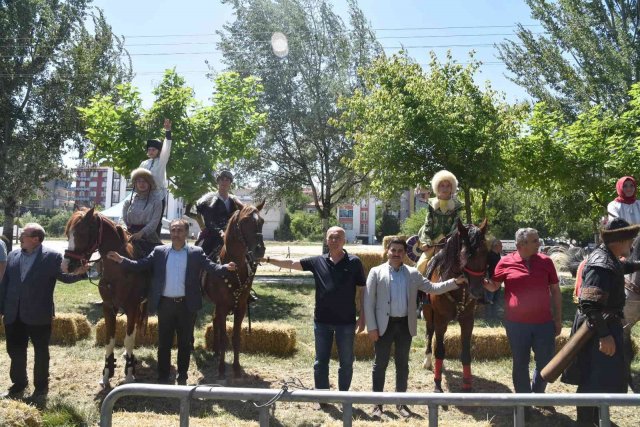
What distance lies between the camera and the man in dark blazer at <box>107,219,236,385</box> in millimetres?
6891

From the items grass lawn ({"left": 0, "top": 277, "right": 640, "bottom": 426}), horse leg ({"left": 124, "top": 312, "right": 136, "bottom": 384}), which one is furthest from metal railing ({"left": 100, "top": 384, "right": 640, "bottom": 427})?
horse leg ({"left": 124, "top": 312, "right": 136, "bottom": 384})

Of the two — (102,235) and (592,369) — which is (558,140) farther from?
(102,235)

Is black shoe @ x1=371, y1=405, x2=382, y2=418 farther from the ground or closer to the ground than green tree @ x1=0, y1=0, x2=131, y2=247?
closer to the ground

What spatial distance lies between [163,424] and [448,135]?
1210 centimetres

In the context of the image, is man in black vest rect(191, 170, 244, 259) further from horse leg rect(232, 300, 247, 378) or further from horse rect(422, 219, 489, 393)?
horse rect(422, 219, 489, 393)

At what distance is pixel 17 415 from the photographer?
4.89 metres

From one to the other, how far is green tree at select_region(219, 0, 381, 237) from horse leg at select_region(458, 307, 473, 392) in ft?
57.5

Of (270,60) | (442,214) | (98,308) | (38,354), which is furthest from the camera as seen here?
(270,60)

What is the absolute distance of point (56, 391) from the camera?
7012mm

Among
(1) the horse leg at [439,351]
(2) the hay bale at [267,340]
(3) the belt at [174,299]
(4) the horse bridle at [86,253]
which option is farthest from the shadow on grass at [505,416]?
(4) the horse bridle at [86,253]

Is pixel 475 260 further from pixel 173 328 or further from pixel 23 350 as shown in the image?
pixel 23 350

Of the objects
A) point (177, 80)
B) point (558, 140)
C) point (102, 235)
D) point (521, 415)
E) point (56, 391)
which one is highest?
point (177, 80)

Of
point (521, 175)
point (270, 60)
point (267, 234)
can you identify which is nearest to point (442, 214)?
point (521, 175)

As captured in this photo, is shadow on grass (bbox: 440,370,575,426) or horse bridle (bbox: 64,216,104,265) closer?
shadow on grass (bbox: 440,370,575,426)
